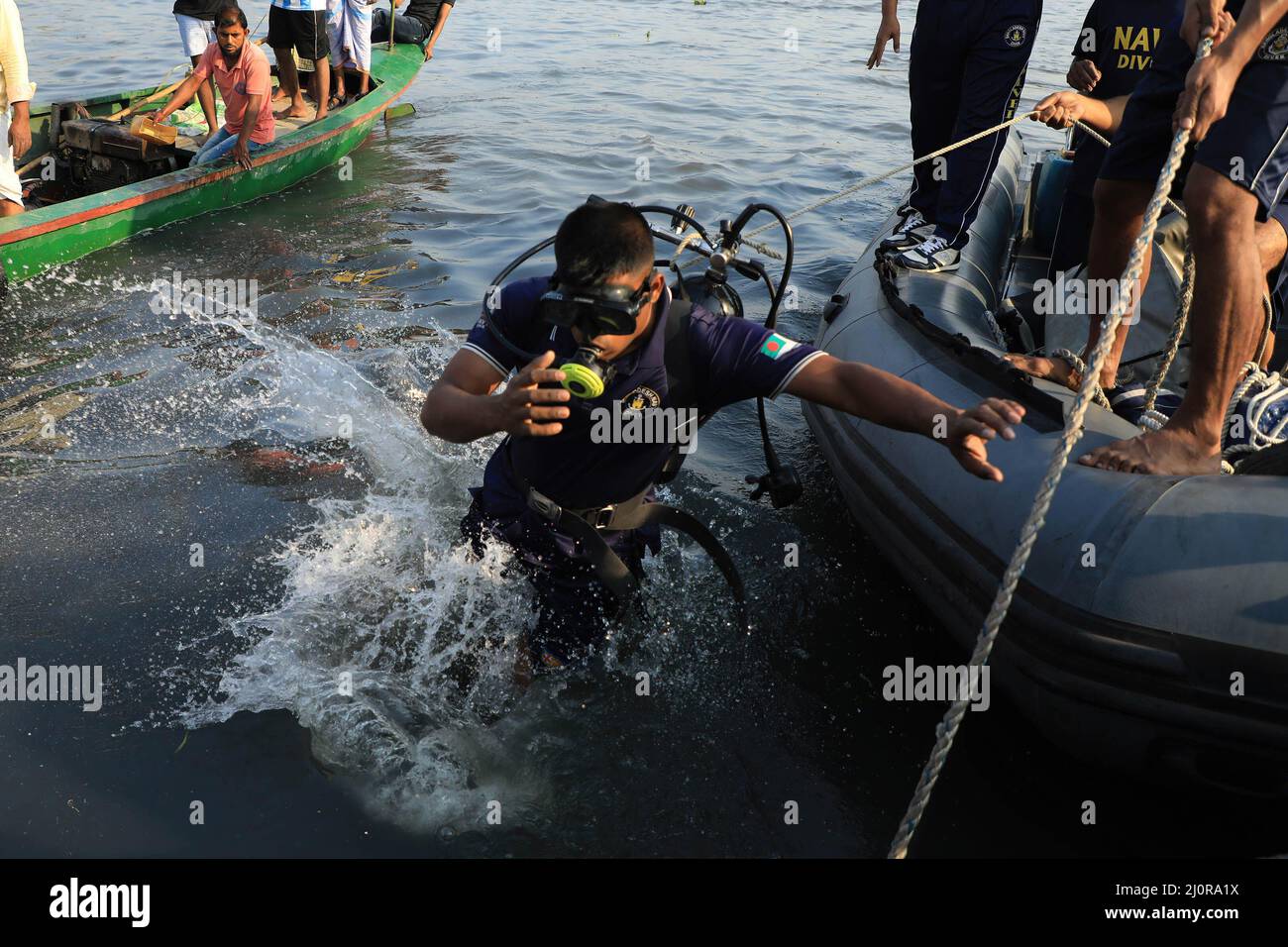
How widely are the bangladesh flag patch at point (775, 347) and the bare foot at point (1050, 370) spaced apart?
1324 mm

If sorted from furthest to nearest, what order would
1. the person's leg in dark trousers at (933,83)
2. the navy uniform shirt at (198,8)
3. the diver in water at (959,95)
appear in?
1. the navy uniform shirt at (198,8)
2. the person's leg in dark trousers at (933,83)
3. the diver in water at (959,95)

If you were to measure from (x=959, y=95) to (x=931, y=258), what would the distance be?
2.99ft

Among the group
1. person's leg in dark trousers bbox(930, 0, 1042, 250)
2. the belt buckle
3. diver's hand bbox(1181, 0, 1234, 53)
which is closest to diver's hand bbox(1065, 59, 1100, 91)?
person's leg in dark trousers bbox(930, 0, 1042, 250)

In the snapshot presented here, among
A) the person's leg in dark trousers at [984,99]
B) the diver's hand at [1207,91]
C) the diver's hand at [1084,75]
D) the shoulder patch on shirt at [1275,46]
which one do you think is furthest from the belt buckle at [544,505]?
the diver's hand at [1084,75]

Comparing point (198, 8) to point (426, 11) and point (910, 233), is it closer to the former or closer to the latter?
point (426, 11)

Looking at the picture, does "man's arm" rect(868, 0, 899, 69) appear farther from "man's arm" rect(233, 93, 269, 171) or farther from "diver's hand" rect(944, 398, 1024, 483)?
"man's arm" rect(233, 93, 269, 171)

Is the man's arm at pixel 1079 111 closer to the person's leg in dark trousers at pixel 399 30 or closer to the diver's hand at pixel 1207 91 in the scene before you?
the diver's hand at pixel 1207 91

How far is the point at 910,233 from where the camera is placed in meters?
5.44

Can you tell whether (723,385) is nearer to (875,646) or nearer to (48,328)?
(875,646)

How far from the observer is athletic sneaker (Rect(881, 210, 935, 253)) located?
5277 mm

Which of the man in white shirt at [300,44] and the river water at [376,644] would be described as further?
the man in white shirt at [300,44]

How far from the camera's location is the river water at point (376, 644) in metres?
3.32

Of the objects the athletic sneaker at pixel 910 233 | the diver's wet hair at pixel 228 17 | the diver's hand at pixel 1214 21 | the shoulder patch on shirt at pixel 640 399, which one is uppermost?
the diver's hand at pixel 1214 21
